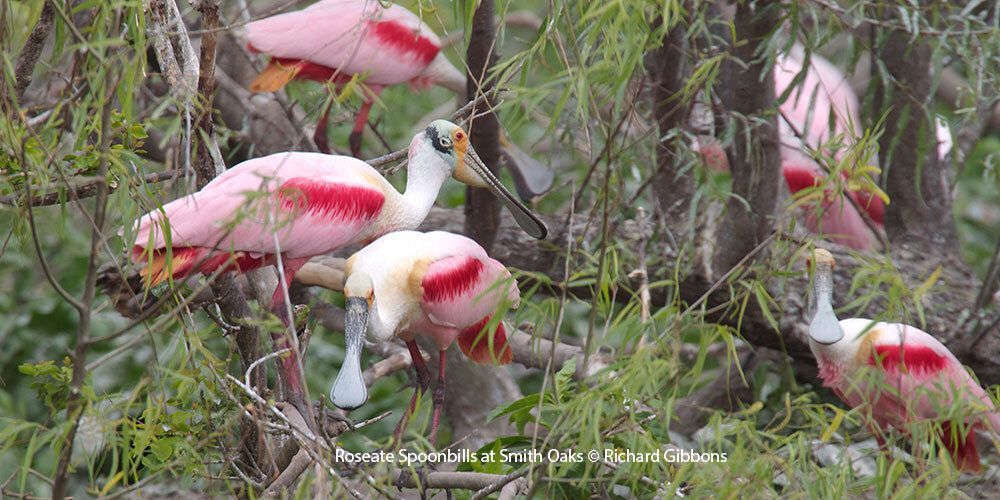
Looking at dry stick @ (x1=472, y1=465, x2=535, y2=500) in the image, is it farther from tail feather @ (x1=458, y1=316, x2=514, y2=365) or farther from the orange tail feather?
the orange tail feather

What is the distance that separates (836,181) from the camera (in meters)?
2.53

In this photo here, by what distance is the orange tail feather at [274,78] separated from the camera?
149 inches

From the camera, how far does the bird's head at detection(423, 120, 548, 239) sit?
310 cm

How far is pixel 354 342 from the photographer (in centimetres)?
263

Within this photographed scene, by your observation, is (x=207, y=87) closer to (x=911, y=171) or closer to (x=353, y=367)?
(x=353, y=367)

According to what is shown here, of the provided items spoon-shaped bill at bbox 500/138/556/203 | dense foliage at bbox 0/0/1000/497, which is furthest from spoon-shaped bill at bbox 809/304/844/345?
spoon-shaped bill at bbox 500/138/556/203

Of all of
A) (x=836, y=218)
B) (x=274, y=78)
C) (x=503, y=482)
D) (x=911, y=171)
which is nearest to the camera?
(x=503, y=482)

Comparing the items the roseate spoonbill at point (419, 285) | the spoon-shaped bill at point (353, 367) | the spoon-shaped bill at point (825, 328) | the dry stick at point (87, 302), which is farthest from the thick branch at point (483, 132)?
the dry stick at point (87, 302)

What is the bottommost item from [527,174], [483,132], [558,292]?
[558,292]

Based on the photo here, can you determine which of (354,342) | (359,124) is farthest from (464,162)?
(359,124)

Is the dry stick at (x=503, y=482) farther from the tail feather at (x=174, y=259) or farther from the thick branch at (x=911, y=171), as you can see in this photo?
the thick branch at (x=911, y=171)

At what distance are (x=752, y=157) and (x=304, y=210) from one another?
4.60 feet

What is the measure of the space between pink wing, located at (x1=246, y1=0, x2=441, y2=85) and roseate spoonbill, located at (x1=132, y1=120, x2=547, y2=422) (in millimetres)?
702

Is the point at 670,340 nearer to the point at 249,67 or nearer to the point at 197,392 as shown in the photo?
the point at 197,392
